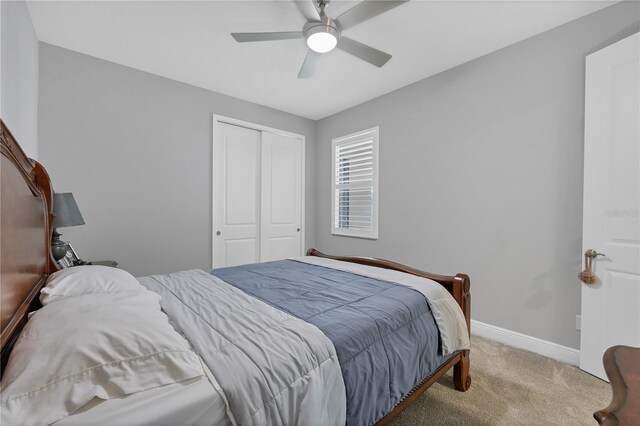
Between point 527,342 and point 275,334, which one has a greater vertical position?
point 275,334

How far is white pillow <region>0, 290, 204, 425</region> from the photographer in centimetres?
64

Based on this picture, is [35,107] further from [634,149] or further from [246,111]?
[634,149]

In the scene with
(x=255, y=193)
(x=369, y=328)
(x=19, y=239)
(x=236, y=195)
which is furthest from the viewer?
(x=255, y=193)

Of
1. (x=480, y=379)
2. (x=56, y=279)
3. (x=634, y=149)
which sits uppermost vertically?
(x=634, y=149)

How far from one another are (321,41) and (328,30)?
0.10 m

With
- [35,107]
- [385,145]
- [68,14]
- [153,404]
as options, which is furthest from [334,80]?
[153,404]

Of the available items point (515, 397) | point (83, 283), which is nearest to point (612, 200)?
point (515, 397)

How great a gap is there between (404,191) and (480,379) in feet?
6.33

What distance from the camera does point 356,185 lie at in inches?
150

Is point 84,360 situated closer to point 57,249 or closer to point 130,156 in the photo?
point 57,249

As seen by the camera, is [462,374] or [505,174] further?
[505,174]

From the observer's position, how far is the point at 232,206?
3568 mm

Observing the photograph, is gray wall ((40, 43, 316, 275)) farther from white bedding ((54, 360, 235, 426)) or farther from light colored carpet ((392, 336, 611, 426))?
light colored carpet ((392, 336, 611, 426))

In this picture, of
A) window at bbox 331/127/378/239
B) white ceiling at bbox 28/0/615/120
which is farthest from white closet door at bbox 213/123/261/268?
window at bbox 331/127/378/239
